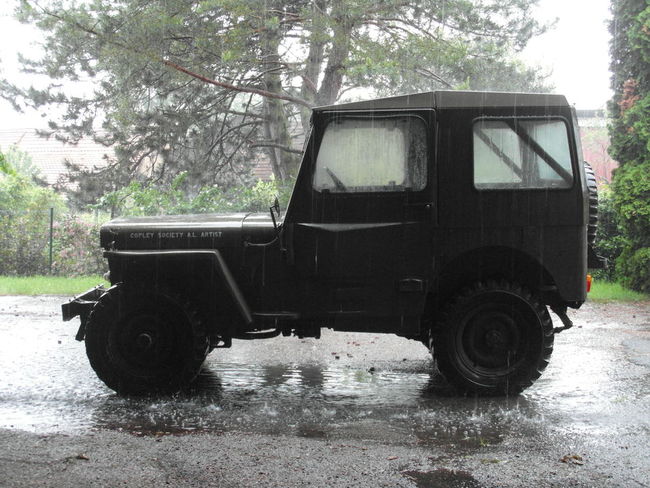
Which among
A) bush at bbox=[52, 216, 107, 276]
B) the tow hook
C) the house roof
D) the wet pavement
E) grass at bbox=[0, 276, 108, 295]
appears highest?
the house roof

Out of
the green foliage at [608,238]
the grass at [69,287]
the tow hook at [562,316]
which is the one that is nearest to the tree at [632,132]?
the grass at [69,287]

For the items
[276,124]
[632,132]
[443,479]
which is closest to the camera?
[443,479]

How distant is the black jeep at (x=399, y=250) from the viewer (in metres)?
5.67

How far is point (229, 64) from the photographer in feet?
46.3

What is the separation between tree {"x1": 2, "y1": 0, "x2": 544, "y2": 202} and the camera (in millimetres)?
13344

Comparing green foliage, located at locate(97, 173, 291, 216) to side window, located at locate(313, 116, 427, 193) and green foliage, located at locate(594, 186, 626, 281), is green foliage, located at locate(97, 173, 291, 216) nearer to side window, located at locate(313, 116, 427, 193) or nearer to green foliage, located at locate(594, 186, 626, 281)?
green foliage, located at locate(594, 186, 626, 281)

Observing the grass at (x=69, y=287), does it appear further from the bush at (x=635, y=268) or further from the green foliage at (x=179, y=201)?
the green foliage at (x=179, y=201)

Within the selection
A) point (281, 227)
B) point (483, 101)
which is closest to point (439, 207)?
point (483, 101)

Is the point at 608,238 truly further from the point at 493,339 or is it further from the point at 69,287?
the point at 69,287

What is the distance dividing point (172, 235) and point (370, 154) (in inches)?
68.6

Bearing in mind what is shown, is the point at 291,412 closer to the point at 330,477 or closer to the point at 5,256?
the point at 330,477

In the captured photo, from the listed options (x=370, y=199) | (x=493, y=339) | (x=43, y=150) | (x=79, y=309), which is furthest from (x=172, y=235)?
(x=43, y=150)

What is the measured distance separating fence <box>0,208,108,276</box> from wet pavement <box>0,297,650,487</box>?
23.1ft

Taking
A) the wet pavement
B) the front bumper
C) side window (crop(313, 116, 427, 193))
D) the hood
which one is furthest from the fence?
side window (crop(313, 116, 427, 193))
